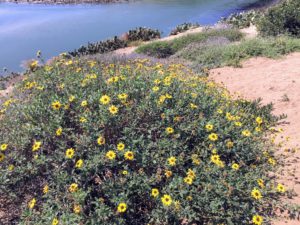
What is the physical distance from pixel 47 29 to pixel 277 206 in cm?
1885

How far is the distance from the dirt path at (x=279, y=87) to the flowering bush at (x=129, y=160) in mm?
874

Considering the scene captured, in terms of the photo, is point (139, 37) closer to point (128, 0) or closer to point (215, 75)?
point (215, 75)

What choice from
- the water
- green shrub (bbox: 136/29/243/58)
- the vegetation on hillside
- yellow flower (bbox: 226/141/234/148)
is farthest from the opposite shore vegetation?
the water

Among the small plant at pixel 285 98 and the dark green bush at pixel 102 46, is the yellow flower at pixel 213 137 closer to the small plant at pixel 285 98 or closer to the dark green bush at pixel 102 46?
the small plant at pixel 285 98

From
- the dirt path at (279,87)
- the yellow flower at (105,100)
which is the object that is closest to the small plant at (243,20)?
the dirt path at (279,87)

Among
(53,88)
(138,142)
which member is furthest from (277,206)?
(53,88)

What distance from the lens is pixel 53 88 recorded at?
4.23 m

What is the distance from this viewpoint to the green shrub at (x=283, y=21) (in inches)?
488

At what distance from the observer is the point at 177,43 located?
14.4m

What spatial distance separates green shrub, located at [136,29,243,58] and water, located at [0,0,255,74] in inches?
187

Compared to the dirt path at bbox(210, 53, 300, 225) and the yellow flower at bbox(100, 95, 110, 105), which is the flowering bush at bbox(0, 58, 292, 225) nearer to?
the yellow flower at bbox(100, 95, 110, 105)

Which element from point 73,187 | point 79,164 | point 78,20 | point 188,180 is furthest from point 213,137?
point 78,20

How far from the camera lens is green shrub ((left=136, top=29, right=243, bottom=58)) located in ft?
45.9

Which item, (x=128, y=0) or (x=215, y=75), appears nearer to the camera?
(x=215, y=75)
